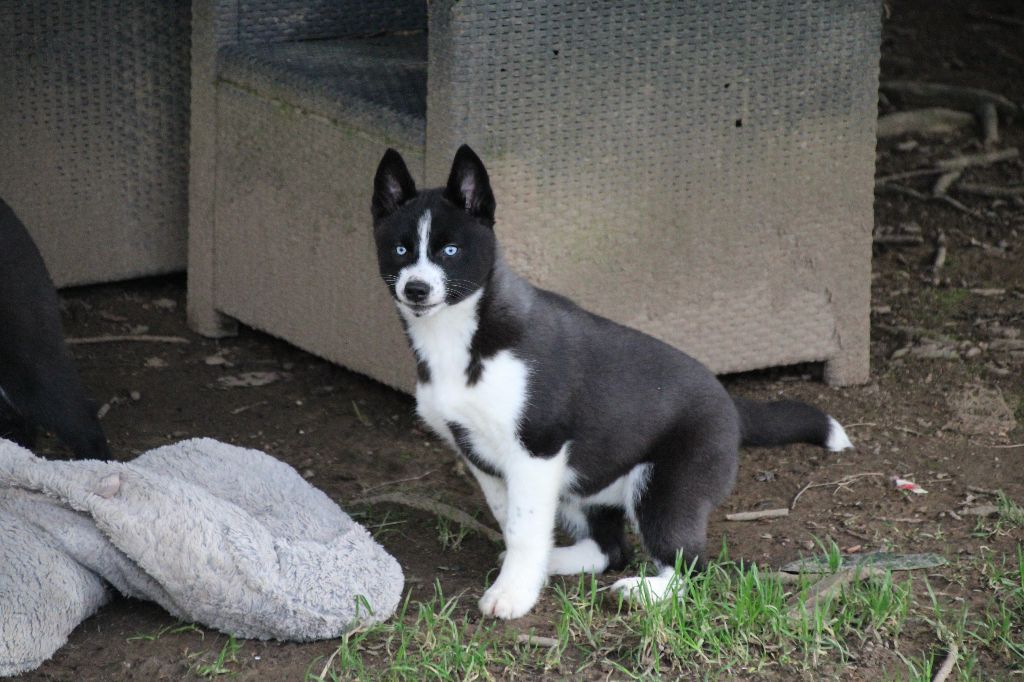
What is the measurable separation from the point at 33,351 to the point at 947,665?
93.8 inches

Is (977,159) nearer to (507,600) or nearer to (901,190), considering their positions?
(901,190)

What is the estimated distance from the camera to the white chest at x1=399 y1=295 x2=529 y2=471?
3391mm

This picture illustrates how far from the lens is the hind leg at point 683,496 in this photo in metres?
3.50

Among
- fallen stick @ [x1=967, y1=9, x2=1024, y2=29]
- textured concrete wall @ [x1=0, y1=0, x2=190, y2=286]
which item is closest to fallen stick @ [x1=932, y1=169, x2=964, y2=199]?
fallen stick @ [x1=967, y1=9, x2=1024, y2=29]

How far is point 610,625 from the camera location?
11.0 feet

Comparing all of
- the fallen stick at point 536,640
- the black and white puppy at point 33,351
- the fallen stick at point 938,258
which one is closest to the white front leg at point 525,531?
the fallen stick at point 536,640

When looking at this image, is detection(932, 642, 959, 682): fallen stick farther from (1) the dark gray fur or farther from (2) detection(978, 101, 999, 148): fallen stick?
(2) detection(978, 101, 999, 148): fallen stick

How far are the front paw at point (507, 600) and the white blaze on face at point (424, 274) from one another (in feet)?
2.25

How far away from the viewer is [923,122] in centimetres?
786

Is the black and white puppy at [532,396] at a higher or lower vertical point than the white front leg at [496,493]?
higher

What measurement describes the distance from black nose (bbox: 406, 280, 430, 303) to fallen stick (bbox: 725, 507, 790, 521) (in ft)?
4.08

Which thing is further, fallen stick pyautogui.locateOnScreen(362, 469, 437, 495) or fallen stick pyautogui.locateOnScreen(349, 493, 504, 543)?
fallen stick pyautogui.locateOnScreen(362, 469, 437, 495)

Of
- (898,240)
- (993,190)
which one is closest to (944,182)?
(993,190)

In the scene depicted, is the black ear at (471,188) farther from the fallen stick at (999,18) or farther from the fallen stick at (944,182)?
the fallen stick at (999,18)
